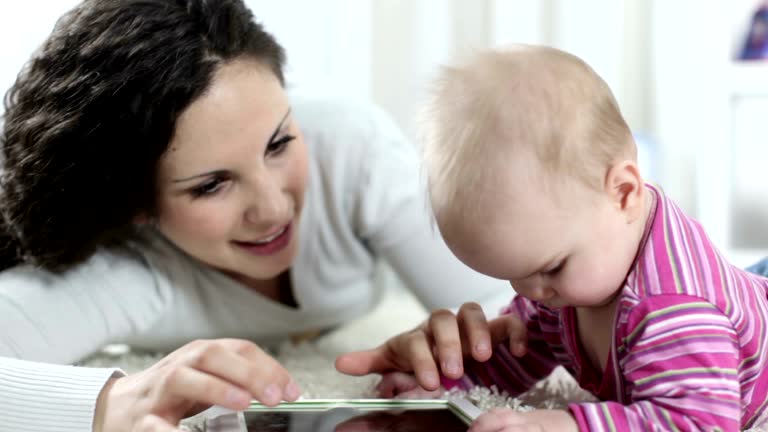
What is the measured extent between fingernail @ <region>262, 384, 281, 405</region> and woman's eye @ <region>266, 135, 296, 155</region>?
386 mm

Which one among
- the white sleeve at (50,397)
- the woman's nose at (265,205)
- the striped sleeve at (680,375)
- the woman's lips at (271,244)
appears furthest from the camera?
the woman's lips at (271,244)

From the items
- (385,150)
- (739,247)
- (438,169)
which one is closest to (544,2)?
(739,247)

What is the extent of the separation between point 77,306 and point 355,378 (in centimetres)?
34

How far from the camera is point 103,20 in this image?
96 centimetres

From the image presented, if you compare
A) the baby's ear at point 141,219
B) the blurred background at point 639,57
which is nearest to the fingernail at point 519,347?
the baby's ear at point 141,219

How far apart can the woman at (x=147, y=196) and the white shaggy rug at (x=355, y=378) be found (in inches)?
3.4

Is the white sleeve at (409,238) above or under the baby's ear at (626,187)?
under

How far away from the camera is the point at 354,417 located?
2.52 feet

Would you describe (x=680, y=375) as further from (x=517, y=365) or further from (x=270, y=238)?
(x=270, y=238)

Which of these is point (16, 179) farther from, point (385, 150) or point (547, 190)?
point (547, 190)

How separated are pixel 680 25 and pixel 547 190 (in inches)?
67.3

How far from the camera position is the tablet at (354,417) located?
731 mm

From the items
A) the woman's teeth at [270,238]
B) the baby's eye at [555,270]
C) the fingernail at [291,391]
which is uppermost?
the baby's eye at [555,270]

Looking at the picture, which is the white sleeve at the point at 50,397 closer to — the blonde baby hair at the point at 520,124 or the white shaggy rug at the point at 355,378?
the white shaggy rug at the point at 355,378
